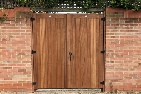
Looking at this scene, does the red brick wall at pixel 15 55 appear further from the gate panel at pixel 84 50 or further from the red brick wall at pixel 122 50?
the red brick wall at pixel 122 50

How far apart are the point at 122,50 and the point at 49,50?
201 cm

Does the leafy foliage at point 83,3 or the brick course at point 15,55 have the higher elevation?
the leafy foliage at point 83,3

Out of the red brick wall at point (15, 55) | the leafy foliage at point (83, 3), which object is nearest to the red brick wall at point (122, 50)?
the leafy foliage at point (83, 3)

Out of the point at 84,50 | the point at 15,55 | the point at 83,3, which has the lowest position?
the point at 15,55

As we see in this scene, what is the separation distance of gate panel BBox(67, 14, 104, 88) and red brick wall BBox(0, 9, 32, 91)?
1128 mm

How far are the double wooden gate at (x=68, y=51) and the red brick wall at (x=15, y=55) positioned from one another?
0.23 meters

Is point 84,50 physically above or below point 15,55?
above

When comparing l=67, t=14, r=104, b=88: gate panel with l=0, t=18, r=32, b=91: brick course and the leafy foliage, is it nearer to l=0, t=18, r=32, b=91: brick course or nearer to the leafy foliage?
the leafy foliage

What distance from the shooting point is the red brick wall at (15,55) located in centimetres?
715

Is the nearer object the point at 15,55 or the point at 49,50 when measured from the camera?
the point at 15,55

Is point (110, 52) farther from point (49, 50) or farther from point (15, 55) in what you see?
point (15, 55)

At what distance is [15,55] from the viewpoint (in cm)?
717

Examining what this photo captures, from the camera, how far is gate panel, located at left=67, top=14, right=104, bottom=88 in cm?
732

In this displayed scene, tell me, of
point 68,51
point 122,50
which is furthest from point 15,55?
point 122,50
